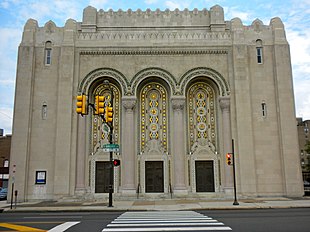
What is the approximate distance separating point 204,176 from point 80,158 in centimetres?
1089

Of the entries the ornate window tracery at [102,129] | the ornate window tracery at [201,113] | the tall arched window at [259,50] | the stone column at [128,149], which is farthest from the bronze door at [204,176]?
the tall arched window at [259,50]

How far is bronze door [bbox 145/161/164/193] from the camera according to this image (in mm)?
29719

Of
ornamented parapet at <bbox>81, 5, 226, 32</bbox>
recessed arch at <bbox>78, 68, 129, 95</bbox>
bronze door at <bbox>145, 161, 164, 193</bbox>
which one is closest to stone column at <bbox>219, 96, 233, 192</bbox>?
bronze door at <bbox>145, 161, 164, 193</bbox>

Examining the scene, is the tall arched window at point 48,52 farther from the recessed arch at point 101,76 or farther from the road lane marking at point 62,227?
the road lane marking at point 62,227

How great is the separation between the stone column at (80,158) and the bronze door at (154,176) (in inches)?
217

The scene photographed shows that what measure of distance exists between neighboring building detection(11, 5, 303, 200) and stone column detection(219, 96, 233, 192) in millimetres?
88

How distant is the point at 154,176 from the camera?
30.0m

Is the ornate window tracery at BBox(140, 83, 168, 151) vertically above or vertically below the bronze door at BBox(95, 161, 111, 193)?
above

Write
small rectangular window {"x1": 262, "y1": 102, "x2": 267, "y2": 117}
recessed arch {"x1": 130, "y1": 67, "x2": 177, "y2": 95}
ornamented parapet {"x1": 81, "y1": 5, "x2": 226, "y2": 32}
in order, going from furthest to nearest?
1. ornamented parapet {"x1": 81, "y1": 5, "x2": 226, "y2": 32}
2. recessed arch {"x1": 130, "y1": 67, "x2": 177, "y2": 95}
3. small rectangular window {"x1": 262, "y1": 102, "x2": 267, "y2": 117}

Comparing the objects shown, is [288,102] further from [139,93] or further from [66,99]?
[66,99]

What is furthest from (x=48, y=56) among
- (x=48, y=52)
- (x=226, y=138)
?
(x=226, y=138)

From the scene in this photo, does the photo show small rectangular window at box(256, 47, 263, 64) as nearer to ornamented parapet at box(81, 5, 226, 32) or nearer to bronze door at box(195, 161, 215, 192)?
ornamented parapet at box(81, 5, 226, 32)

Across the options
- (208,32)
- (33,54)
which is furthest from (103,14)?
(208,32)

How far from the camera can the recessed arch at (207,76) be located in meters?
30.4
